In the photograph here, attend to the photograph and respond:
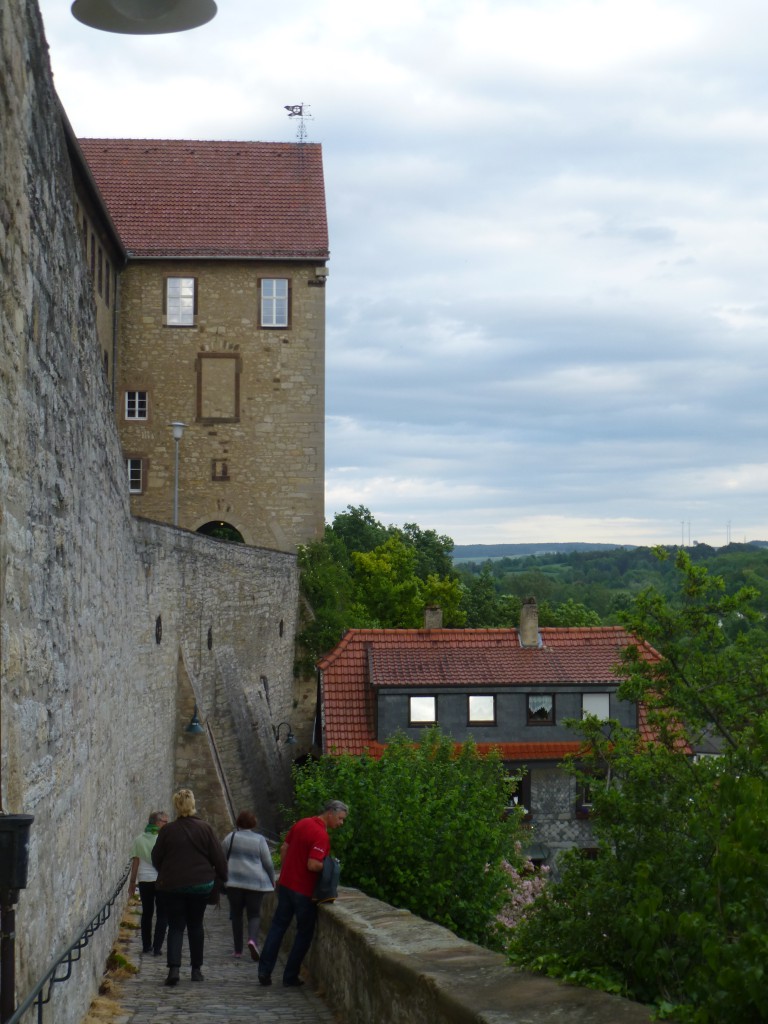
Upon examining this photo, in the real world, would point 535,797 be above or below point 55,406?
below

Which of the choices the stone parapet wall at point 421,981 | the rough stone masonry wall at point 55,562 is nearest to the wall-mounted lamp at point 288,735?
the rough stone masonry wall at point 55,562

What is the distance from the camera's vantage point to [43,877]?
612 cm

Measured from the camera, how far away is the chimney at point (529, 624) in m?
33.4

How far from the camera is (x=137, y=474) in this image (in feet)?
118

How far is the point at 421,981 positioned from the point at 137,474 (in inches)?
1247

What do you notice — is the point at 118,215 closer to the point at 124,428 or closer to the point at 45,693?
the point at 124,428

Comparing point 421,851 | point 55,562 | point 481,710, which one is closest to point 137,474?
point 481,710

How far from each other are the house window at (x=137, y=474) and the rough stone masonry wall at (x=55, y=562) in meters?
23.5

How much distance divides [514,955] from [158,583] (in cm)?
1108

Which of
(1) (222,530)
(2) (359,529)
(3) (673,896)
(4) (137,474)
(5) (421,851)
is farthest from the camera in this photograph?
(2) (359,529)

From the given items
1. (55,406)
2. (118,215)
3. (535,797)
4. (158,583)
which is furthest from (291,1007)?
(118,215)

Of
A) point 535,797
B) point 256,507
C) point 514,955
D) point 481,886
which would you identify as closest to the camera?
point 514,955

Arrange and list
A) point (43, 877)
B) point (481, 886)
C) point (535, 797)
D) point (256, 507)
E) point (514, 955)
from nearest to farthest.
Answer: point (514, 955) < point (43, 877) < point (481, 886) < point (535, 797) < point (256, 507)

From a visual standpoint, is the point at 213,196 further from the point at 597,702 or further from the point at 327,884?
the point at 327,884
